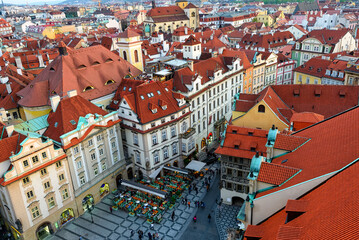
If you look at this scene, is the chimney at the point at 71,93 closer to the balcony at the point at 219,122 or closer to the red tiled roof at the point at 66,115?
the red tiled roof at the point at 66,115

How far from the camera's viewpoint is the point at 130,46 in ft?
247

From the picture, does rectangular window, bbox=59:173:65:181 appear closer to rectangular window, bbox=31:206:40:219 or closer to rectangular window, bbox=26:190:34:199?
rectangular window, bbox=26:190:34:199

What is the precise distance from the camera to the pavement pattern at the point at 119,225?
150 feet

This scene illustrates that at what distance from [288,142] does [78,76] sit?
4404 cm

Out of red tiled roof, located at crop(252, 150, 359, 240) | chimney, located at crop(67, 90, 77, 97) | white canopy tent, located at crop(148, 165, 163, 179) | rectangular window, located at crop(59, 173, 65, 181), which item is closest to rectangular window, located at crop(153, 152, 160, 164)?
white canopy tent, located at crop(148, 165, 163, 179)

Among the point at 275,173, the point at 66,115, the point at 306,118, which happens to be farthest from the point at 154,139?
the point at 275,173

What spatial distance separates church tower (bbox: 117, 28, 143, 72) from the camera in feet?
246

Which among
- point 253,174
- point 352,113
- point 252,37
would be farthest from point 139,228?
point 252,37

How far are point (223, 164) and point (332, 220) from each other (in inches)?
1278

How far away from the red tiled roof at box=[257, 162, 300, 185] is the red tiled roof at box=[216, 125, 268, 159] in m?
17.2

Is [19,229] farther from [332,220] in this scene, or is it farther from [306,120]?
[306,120]

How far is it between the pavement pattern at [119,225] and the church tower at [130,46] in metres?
38.9

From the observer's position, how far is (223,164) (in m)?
49.0

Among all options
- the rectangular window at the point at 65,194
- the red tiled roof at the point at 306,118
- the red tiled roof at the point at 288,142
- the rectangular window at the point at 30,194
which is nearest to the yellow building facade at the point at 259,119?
the red tiled roof at the point at 306,118
